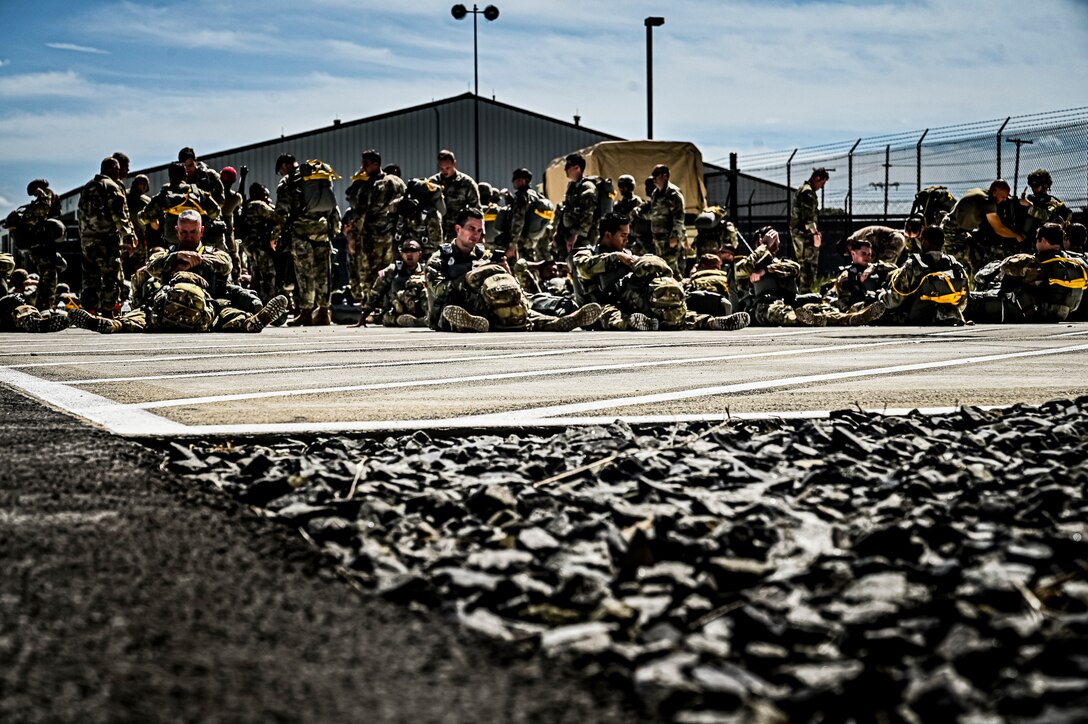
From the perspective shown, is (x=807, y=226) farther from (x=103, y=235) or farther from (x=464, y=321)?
(x=103, y=235)

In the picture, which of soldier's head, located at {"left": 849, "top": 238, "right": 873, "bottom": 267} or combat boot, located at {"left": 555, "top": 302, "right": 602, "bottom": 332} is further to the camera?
soldier's head, located at {"left": 849, "top": 238, "right": 873, "bottom": 267}

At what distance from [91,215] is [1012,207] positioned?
43.4 feet

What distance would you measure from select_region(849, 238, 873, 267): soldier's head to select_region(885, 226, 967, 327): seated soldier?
1.16m

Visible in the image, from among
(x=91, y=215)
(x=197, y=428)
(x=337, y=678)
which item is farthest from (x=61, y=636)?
(x=91, y=215)

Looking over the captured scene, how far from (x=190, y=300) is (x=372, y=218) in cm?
495

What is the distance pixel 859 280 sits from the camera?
14.3 metres

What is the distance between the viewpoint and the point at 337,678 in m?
1.52

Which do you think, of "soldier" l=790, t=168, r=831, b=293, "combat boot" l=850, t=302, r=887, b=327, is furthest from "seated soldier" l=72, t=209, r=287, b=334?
"soldier" l=790, t=168, r=831, b=293

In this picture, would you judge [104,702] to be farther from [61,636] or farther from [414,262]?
[414,262]

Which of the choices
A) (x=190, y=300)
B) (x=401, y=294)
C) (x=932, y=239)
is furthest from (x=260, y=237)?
(x=932, y=239)

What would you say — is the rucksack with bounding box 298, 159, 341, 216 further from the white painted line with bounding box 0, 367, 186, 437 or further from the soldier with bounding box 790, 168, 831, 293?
the white painted line with bounding box 0, 367, 186, 437

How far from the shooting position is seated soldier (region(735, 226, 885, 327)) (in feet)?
44.3

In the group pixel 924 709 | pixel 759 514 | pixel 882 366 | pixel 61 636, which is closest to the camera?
pixel 924 709

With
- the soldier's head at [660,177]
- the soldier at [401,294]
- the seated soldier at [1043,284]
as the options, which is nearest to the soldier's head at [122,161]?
the soldier at [401,294]
